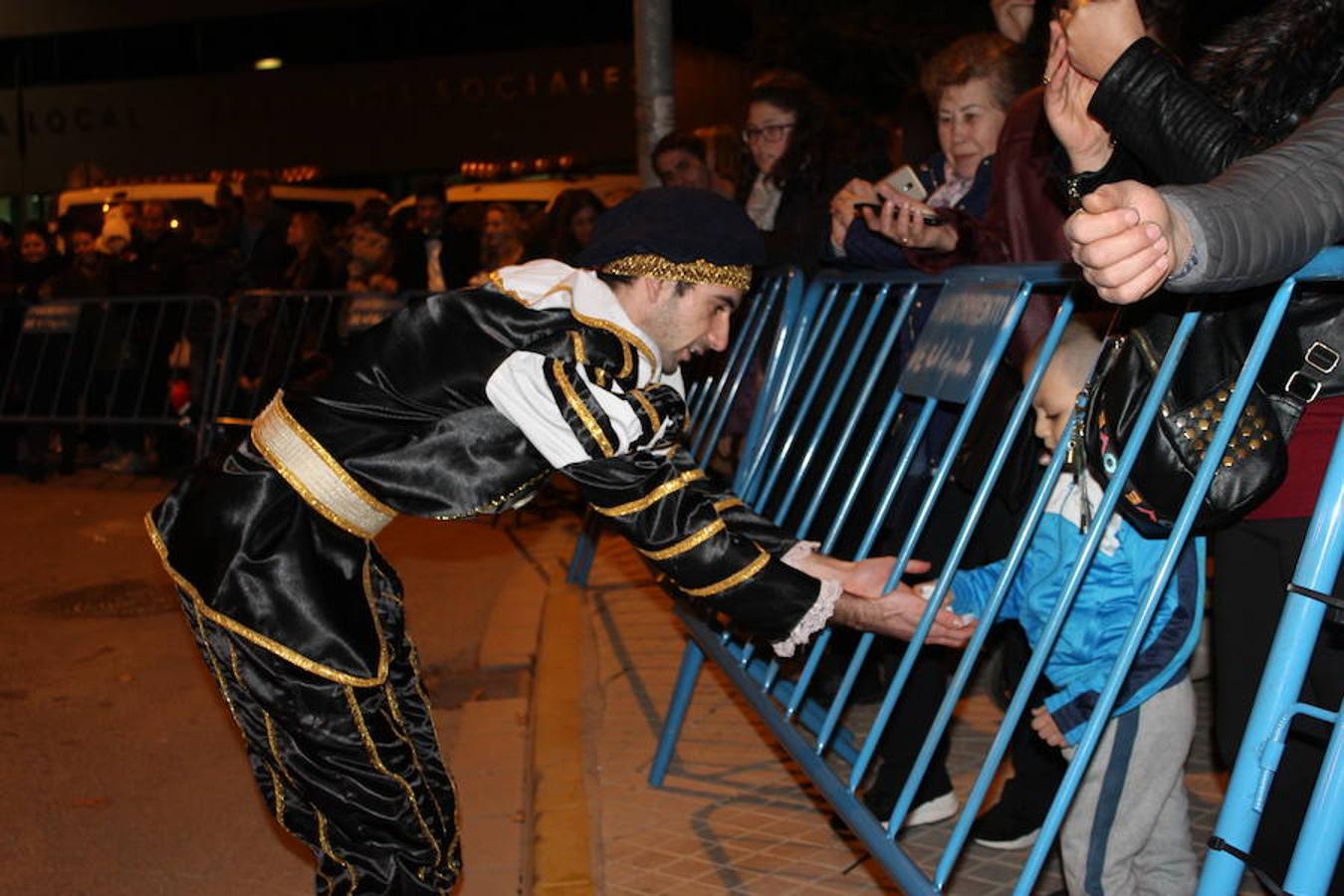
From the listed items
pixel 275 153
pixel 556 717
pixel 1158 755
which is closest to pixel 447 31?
pixel 275 153

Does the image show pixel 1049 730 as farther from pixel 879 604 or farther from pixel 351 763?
pixel 351 763

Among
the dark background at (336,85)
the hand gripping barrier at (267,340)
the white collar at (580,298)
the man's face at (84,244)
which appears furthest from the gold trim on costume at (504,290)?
the dark background at (336,85)

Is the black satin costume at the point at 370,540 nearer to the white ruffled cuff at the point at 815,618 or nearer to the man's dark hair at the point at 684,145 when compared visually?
the white ruffled cuff at the point at 815,618

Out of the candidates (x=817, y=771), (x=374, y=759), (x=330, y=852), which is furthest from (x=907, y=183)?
(x=330, y=852)

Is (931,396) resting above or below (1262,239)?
below

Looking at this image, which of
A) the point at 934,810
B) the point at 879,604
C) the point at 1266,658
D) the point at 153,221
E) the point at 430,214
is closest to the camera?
the point at 1266,658

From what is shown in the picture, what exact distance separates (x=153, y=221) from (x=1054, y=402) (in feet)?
37.5

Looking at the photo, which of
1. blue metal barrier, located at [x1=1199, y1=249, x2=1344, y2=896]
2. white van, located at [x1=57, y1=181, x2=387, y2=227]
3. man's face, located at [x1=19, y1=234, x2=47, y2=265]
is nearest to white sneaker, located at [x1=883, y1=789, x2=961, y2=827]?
blue metal barrier, located at [x1=1199, y1=249, x2=1344, y2=896]

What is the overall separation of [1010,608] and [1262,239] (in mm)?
1792

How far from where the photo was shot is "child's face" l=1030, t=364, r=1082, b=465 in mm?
3309

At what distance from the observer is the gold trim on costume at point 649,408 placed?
3.24 meters

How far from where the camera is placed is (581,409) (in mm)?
3148

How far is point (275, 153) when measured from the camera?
116 ft

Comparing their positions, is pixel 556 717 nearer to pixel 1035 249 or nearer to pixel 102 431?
pixel 1035 249
